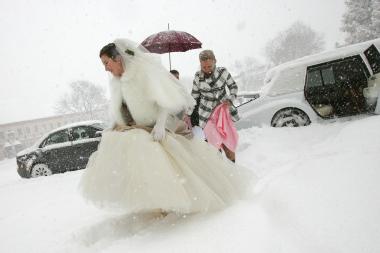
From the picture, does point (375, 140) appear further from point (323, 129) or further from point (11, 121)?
point (11, 121)

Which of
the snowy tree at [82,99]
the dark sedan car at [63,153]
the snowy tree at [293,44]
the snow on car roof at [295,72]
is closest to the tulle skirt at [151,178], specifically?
the snow on car roof at [295,72]

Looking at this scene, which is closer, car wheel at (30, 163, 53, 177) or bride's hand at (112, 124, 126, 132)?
bride's hand at (112, 124, 126, 132)

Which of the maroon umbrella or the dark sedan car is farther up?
the maroon umbrella

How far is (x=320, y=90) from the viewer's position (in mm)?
7445

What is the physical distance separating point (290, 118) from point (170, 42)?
334 cm

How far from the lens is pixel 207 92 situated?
17.0 feet

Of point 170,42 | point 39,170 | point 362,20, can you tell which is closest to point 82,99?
point 362,20

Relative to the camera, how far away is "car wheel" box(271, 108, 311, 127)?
7555 millimetres

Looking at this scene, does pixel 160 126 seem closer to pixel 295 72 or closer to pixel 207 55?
pixel 207 55

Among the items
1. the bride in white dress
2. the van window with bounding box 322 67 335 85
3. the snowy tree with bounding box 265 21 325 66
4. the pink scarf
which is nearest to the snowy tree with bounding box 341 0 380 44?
the snowy tree with bounding box 265 21 325 66

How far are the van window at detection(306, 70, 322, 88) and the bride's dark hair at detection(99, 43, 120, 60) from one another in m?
5.66

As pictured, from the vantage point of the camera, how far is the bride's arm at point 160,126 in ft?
9.78

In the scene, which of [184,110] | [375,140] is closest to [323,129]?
[375,140]

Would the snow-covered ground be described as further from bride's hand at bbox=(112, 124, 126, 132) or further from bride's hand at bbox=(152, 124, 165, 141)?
bride's hand at bbox=(112, 124, 126, 132)
